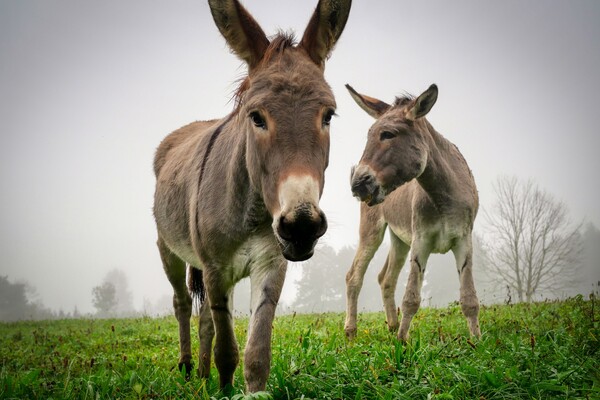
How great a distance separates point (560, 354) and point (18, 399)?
3826 mm

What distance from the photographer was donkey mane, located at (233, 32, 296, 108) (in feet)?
8.36

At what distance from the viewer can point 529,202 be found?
25.9 meters

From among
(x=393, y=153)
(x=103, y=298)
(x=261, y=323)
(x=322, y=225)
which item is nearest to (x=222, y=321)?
(x=261, y=323)

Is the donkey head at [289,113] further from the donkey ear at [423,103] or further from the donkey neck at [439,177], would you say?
the donkey neck at [439,177]

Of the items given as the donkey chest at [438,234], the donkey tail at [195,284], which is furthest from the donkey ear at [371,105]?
the donkey tail at [195,284]

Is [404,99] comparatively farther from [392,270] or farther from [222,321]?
[222,321]

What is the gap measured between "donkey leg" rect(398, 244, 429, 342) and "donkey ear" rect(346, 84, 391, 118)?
1982mm

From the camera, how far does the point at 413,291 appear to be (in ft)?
16.5

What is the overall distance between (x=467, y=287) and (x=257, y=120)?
379 cm

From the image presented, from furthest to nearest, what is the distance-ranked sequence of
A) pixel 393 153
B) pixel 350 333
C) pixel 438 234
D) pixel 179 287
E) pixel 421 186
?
pixel 350 333, pixel 421 186, pixel 438 234, pixel 393 153, pixel 179 287

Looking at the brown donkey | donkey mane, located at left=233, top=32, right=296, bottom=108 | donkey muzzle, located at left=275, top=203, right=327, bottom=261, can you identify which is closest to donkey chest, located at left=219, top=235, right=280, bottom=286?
the brown donkey

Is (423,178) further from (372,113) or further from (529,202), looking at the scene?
(529,202)

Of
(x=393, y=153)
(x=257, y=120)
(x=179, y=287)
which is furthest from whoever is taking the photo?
(x=393, y=153)

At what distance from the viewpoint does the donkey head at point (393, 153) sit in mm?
5161
